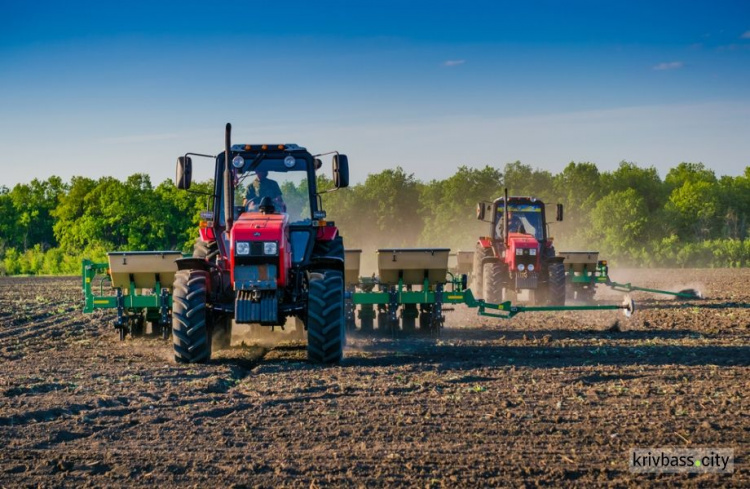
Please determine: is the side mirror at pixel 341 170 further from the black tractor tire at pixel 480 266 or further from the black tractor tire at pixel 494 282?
the black tractor tire at pixel 480 266

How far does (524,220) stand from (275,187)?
990cm

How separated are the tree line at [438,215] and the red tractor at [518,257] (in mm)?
27882

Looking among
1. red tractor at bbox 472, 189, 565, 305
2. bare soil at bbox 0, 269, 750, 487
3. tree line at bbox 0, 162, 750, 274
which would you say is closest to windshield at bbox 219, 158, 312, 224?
bare soil at bbox 0, 269, 750, 487

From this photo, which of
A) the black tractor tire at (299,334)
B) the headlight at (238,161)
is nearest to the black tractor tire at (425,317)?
the black tractor tire at (299,334)

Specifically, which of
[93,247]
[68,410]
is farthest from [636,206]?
[68,410]

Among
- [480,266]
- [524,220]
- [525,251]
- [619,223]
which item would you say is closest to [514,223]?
[524,220]

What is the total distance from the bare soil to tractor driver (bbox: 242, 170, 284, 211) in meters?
2.14

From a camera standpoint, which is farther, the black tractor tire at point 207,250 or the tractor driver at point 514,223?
the tractor driver at point 514,223

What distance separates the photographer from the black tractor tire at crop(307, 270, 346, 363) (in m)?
10.8

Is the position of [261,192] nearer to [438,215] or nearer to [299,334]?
[299,334]

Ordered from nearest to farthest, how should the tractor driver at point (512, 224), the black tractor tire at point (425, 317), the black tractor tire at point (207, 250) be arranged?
the black tractor tire at point (207, 250) → the black tractor tire at point (425, 317) → the tractor driver at point (512, 224)

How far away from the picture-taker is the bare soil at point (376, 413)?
5961mm

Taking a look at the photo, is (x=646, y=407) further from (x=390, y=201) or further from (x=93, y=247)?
(x=390, y=201)

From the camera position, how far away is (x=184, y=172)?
1115cm
